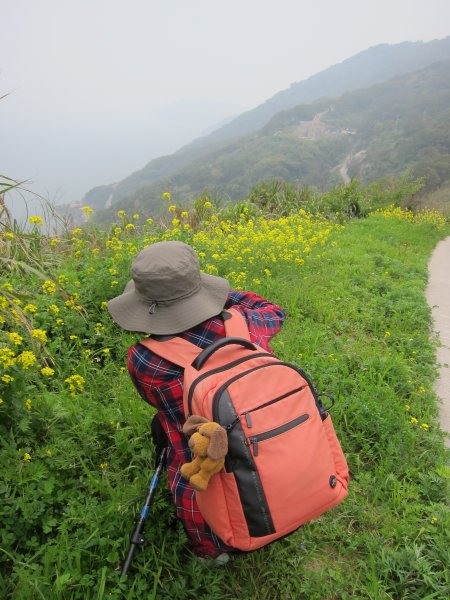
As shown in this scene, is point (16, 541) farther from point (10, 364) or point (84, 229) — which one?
point (84, 229)

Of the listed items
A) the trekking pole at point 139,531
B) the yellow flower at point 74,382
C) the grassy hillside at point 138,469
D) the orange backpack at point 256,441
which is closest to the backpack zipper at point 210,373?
the orange backpack at point 256,441

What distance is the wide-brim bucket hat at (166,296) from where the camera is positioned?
1361 millimetres

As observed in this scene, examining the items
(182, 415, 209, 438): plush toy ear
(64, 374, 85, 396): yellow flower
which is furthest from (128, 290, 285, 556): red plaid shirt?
(64, 374, 85, 396): yellow flower

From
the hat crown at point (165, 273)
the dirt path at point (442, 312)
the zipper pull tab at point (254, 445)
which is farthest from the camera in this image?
the dirt path at point (442, 312)

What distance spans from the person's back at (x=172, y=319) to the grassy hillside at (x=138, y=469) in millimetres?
375

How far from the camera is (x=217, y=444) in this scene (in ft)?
3.77

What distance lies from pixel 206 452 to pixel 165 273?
607 mm

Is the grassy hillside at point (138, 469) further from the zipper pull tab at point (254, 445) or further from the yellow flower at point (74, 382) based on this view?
the zipper pull tab at point (254, 445)

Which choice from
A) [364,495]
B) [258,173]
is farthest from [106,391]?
[258,173]

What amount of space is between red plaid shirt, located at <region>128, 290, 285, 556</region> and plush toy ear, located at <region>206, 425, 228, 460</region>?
1.03 ft

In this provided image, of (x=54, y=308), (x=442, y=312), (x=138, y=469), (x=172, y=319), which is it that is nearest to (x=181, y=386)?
(x=172, y=319)

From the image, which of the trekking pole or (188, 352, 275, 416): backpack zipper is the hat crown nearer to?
(188, 352, 275, 416): backpack zipper

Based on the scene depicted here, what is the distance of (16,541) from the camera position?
5.81 feet

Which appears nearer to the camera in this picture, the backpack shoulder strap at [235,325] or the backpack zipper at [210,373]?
the backpack zipper at [210,373]
